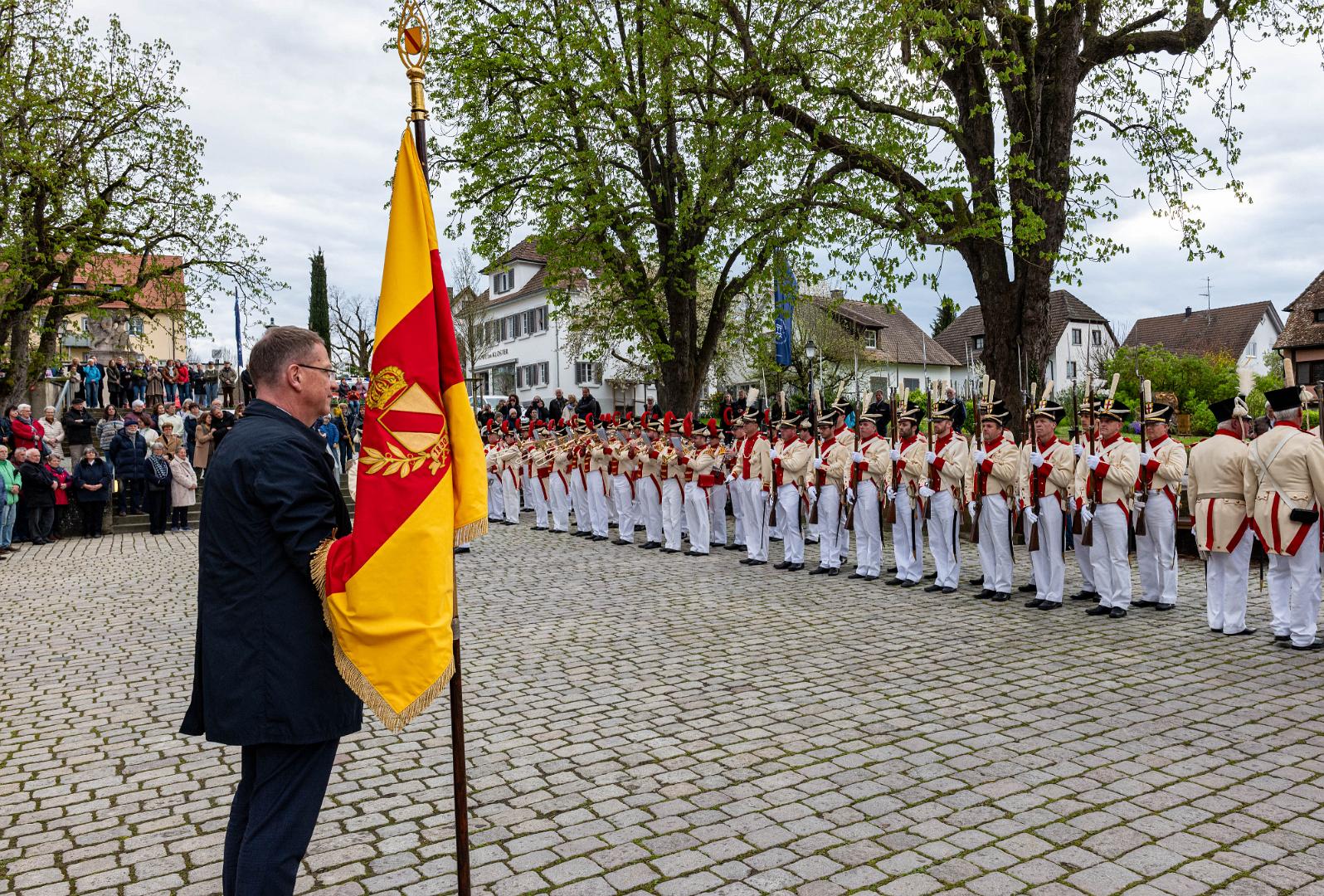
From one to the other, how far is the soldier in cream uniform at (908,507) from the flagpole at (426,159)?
9.23 metres

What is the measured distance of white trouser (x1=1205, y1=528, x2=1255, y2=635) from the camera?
869cm

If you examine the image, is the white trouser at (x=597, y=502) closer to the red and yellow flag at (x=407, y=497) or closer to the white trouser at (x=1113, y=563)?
the white trouser at (x=1113, y=563)

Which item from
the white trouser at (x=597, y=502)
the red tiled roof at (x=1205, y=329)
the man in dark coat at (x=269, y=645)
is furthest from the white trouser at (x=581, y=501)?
the red tiled roof at (x=1205, y=329)

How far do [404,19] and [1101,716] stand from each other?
5.79m

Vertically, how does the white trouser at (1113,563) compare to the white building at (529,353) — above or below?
below

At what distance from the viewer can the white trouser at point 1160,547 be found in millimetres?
9781

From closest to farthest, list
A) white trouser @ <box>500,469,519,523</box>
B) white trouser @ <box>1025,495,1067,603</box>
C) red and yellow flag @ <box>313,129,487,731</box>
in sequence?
red and yellow flag @ <box>313,129,487,731</box> < white trouser @ <box>1025,495,1067,603</box> < white trouser @ <box>500,469,519,523</box>

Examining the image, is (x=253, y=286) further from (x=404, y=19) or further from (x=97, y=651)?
(x=404, y=19)

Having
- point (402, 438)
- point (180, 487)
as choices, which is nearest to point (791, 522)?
point (402, 438)

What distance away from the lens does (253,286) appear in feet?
90.7

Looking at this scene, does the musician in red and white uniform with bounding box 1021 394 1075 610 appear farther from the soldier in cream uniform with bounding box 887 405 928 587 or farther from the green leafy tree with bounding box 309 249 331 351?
the green leafy tree with bounding box 309 249 331 351

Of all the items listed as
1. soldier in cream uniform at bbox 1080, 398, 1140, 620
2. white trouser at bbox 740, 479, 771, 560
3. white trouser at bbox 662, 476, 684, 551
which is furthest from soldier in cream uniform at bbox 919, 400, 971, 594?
white trouser at bbox 662, 476, 684, 551

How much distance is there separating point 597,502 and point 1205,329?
205 ft

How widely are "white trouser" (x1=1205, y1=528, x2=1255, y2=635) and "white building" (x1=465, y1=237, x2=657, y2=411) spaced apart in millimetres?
39315
